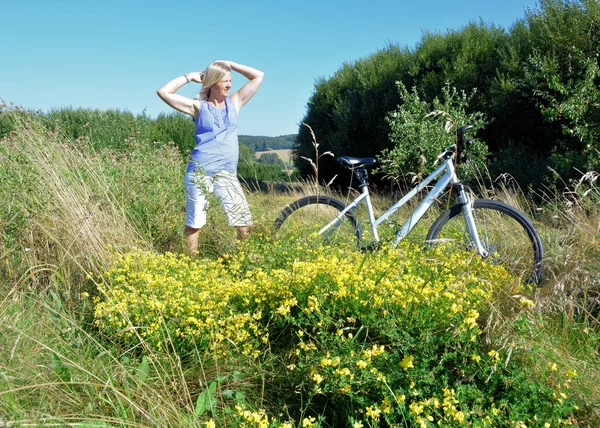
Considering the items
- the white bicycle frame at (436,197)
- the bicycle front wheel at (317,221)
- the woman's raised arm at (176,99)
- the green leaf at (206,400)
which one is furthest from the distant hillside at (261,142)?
the green leaf at (206,400)

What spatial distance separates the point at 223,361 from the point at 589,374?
181cm

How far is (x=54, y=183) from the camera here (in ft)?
14.0

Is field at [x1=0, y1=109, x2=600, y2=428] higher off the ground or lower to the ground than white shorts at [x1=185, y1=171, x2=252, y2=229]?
lower

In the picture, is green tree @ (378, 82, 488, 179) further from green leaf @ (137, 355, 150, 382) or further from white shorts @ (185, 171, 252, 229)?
green leaf @ (137, 355, 150, 382)

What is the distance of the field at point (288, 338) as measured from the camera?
2188 mm

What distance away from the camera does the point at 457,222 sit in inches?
201

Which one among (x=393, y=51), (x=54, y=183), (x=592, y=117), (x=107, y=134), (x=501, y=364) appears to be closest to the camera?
(x=501, y=364)

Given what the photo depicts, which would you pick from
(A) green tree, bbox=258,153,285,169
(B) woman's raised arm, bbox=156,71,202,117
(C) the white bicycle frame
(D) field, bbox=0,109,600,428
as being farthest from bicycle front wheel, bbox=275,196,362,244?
(B) woman's raised arm, bbox=156,71,202,117

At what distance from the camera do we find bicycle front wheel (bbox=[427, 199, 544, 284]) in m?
3.73

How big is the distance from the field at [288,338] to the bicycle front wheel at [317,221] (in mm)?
377

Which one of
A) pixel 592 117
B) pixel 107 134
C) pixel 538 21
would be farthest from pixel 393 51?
pixel 107 134

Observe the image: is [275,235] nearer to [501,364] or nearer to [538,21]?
[501,364]

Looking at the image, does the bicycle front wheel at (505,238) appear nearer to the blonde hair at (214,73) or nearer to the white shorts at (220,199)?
the white shorts at (220,199)

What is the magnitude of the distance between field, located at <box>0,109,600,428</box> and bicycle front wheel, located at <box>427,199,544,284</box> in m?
0.14
